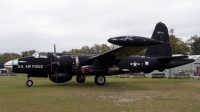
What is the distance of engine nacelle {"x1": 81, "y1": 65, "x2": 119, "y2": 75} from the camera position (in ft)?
57.5

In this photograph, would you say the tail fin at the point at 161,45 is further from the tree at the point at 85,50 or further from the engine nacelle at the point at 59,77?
the tree at the point at 85,50

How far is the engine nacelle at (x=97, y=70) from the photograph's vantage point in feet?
57.5

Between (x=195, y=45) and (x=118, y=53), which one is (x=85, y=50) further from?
(x=118, y=53)

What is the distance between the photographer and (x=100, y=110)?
788cm

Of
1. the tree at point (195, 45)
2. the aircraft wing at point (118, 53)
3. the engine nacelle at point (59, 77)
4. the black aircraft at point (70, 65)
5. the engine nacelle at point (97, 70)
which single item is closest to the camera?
the aircraft wing at point (118, 53)

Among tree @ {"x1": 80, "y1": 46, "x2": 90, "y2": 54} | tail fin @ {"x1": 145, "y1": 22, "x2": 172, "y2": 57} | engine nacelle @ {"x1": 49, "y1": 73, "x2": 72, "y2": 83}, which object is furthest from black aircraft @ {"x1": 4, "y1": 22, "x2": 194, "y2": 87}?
tree @ {"x1": 80, "y1": 46, "x2": 90, "y2": 54}

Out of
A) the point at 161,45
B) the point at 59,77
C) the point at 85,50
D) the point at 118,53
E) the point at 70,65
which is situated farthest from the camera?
the point at 85,50

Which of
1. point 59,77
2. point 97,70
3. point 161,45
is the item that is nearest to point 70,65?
point 59,77

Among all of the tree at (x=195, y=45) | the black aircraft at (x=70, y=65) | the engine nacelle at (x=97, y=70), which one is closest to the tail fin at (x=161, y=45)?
the black aircraft at (x=70, y=65)

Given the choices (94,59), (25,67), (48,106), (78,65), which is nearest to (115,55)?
(94,59)

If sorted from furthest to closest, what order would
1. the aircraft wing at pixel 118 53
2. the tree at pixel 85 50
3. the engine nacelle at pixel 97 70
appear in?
1. the tree at pixel 85 50
2. the engine nacelle at pixel 97 70
3. the aircraft wing at pixel 118 53

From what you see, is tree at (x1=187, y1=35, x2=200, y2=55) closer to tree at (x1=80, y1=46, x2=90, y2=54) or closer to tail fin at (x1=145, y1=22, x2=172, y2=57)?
tree at (x1=80, y1=46, x2=90, y2=54)

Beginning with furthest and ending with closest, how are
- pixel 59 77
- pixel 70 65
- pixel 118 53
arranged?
1. pixel 70 65
2. pixel 59 77
3. pixel 118 53

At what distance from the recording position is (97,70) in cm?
1797
